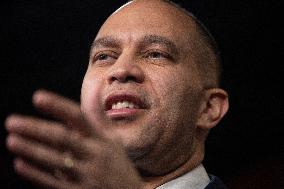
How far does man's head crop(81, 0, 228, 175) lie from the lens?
0.81m

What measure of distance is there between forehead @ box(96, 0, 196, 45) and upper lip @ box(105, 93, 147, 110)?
0.12 metres

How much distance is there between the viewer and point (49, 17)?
118cm

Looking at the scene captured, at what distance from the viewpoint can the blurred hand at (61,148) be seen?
558mm

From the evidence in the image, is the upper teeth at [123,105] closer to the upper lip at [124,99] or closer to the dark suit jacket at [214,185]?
the upper lip at [124,99]

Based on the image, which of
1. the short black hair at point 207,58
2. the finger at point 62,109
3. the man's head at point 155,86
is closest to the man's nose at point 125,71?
the man's head at point 155,86

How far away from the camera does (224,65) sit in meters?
1.14

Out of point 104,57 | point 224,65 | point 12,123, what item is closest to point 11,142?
point 12,123

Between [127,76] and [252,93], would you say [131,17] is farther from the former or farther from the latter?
[252,93]

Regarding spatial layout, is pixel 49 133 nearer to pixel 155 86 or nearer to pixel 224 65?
pixel 155 86

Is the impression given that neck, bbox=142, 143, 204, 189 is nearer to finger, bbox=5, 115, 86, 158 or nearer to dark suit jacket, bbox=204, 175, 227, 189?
dark suit jacket, bbox=204, 175, 227, 189

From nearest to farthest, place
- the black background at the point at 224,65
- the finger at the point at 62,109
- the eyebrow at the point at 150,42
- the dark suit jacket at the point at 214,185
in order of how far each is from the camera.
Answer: the finger at the point at 62,109 < the dark suit jacket at the point at 214,185 < the eyebrow at the point at 150,42 < the black background at the point at 224,65

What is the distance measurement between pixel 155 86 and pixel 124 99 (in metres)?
0.06

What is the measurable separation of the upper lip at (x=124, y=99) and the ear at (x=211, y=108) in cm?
12

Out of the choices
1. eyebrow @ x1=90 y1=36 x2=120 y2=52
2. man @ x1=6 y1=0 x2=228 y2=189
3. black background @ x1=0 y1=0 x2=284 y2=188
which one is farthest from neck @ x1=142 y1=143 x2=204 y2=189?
black background @ x1=0 y1=0 x2=284 y2=188
